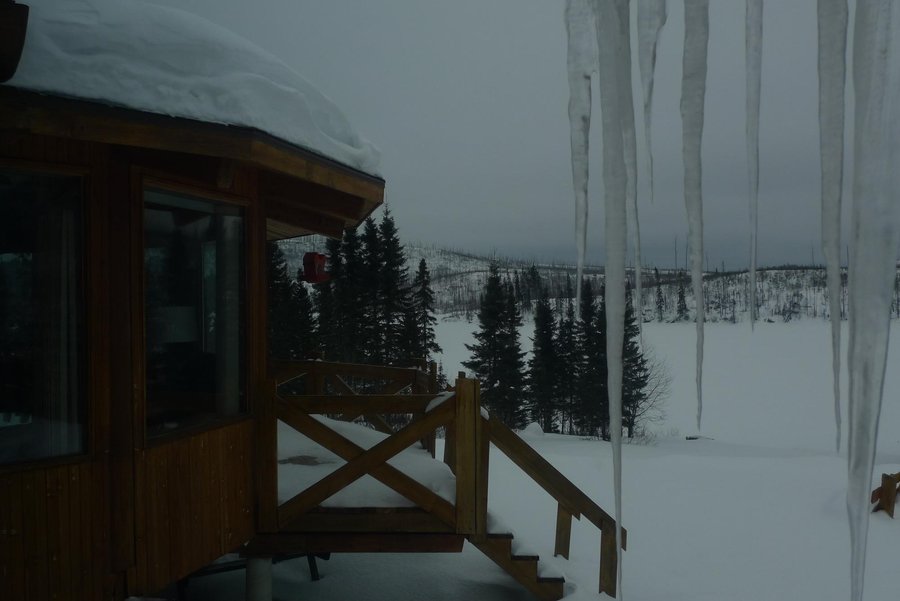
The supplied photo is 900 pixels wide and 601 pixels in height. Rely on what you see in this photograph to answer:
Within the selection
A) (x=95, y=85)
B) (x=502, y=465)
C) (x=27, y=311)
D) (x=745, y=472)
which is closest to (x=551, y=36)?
(x=95, y=85)

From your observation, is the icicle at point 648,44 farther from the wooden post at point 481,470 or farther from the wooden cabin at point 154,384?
the wooden post at point 481,470

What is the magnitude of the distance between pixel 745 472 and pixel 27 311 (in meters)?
11.4

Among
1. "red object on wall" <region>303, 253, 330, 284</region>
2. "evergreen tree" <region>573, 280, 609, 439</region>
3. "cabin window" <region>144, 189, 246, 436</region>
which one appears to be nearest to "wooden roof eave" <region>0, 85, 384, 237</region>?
"cabin window" <region>144, 189, 246, 436</region>

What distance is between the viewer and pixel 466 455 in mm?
3953

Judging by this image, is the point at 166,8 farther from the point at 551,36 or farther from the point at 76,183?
the point at 551,36

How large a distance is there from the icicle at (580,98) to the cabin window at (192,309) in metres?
2.37

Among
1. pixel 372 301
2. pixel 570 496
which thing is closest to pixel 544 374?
pixel 372 301

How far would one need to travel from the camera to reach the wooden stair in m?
4.18

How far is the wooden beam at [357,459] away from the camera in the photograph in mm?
3861

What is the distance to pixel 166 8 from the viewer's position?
3203mm

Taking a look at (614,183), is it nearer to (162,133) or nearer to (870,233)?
(870,233)

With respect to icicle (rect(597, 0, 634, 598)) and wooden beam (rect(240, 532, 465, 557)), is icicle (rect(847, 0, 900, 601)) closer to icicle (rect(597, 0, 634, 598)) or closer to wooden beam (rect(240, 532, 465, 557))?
icicle (rect(597, 0, 634, 598))

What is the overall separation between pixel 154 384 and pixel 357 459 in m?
1.37

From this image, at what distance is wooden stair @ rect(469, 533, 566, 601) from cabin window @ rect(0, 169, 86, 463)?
2.67 m
